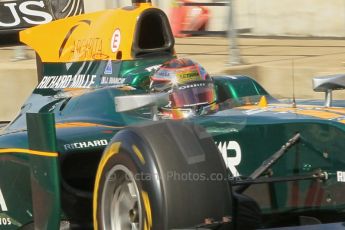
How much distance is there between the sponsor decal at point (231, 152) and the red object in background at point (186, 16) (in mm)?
9507

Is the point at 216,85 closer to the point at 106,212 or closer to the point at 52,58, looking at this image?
the point at 52,58

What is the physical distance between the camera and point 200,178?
3.81 meters

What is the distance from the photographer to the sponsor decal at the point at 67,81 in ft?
19.9

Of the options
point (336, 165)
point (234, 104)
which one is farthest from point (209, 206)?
point (234, 104)

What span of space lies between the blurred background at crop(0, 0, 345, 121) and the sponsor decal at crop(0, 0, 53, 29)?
0.05 ft

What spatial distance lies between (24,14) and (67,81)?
3.63 meters

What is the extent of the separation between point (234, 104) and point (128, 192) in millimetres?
1251

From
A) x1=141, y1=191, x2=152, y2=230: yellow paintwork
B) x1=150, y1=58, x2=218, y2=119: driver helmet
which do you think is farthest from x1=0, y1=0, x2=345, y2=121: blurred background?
x1=141, y1=191, x2=152, y2=230: yellow paintwork

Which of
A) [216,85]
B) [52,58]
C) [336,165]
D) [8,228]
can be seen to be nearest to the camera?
[336,165]

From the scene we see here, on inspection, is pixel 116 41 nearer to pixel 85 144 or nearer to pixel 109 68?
pixel 109 68

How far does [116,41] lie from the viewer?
20.1 feet

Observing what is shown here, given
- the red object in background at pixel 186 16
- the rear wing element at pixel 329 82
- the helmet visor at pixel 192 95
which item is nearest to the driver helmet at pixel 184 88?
the helmet visor at pixel 192 95

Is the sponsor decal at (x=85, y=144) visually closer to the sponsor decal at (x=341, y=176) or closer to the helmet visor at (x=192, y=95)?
the helmet visor at (x=192, y=95)

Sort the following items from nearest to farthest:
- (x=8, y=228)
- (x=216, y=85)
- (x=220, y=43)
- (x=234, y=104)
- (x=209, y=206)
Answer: (x=209, y=206) → (x=8, y=228) → (x=234, y=104) → (x=216, y=85) → (x=220, y=43)
